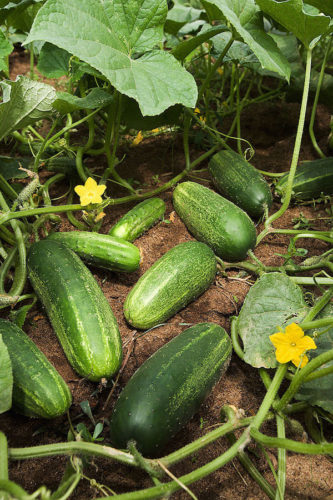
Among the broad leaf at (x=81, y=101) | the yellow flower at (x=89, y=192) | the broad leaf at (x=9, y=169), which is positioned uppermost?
the broad leaf at (x=81, y=101)

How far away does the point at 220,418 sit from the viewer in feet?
5.13

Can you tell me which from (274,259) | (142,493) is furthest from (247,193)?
(142,493)

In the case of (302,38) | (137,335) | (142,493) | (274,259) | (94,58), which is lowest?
(274,259)

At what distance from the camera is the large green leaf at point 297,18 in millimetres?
1796

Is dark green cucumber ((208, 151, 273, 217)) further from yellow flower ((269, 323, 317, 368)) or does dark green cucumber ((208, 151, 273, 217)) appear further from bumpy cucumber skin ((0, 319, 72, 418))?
bumpy cucumber skin ((0, 319, 72, 418))

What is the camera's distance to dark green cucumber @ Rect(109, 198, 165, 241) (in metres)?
2.18

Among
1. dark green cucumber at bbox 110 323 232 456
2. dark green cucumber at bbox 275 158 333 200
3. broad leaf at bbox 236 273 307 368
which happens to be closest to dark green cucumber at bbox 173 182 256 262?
broad leaf at bbox 236 273 307 368

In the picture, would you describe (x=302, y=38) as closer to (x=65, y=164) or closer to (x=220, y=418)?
(x=65, y=164)

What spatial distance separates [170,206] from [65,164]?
656 millimetres

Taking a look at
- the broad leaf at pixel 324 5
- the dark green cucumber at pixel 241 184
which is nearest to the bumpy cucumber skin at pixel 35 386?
the dark green cucumber at pixel 241 184

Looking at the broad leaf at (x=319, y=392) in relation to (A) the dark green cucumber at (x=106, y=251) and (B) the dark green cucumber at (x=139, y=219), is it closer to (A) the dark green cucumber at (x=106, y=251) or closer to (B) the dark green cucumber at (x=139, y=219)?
(A) the dark green cucumber at (x=106, y=251)

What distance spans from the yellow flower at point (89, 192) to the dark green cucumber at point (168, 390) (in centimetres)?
76

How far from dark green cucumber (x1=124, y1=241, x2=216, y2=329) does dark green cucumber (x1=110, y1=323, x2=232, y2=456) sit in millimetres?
231

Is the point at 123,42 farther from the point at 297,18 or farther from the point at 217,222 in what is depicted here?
the point at 217,222
